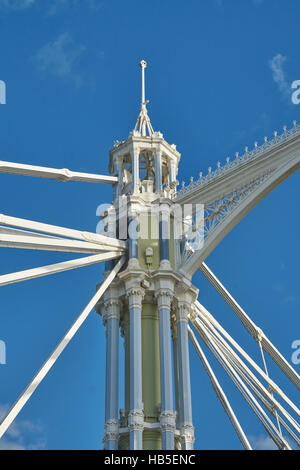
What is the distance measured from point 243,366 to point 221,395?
1.39 meters

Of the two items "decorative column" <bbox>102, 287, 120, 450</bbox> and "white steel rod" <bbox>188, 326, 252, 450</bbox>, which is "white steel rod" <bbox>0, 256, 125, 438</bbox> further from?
"white steel rod" <bbox>188, 326, 252, 450</bbox>

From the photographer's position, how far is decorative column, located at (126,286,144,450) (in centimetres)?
2205

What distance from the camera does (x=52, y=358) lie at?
71.1 ft

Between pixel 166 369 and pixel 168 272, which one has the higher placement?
pixel 168 272

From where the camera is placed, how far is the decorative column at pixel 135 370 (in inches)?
868

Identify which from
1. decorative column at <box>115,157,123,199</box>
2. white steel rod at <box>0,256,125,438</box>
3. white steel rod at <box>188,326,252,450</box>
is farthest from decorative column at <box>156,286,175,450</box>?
decorative column at <box>115,157,123,199</box>

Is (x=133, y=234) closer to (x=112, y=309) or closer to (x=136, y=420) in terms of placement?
(x=112, y=309)

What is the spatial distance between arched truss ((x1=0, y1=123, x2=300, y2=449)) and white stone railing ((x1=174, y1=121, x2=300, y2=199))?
0.09 feet

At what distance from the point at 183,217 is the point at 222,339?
12.8ft

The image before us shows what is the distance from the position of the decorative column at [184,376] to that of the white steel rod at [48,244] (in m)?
2.61

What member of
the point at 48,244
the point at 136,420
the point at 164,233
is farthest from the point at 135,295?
the point at 136,420

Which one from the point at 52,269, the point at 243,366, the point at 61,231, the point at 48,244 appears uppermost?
the point at 61,231
